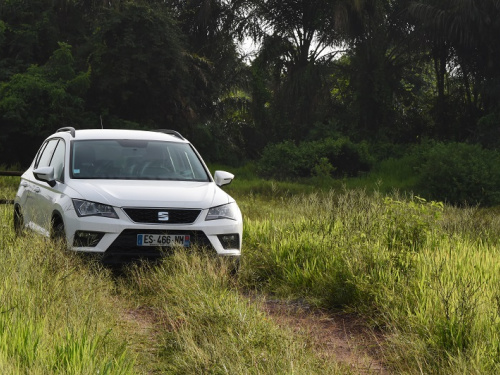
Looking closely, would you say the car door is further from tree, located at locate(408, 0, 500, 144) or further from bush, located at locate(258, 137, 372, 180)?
tree, located at locate(408, 0, 500, 144)

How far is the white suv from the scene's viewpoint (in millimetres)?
8750

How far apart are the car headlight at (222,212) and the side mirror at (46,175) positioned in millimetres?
1942

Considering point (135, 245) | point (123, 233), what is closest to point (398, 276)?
point (135, 245)

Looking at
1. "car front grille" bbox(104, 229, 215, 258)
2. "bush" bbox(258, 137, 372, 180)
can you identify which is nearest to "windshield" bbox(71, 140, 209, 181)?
"car front grille" bbox(104, 229, 215, 258)

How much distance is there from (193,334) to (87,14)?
32.4 meters

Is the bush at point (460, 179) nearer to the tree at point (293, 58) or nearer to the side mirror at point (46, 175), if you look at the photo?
the tree at point (293, 58)

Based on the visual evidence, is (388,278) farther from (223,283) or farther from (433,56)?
(433,56)

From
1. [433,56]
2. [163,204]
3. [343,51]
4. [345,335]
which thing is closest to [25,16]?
[343,51]

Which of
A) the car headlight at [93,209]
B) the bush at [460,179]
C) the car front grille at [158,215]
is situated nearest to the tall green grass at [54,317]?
the car headlight at [93,209]

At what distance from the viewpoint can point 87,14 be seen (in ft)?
121

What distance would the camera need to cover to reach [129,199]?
349 inches

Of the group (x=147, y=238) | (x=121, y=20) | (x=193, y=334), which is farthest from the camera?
(x=121, y=20)

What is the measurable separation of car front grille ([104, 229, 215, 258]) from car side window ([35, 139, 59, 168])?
269cm

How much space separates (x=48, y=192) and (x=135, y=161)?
1.11m
